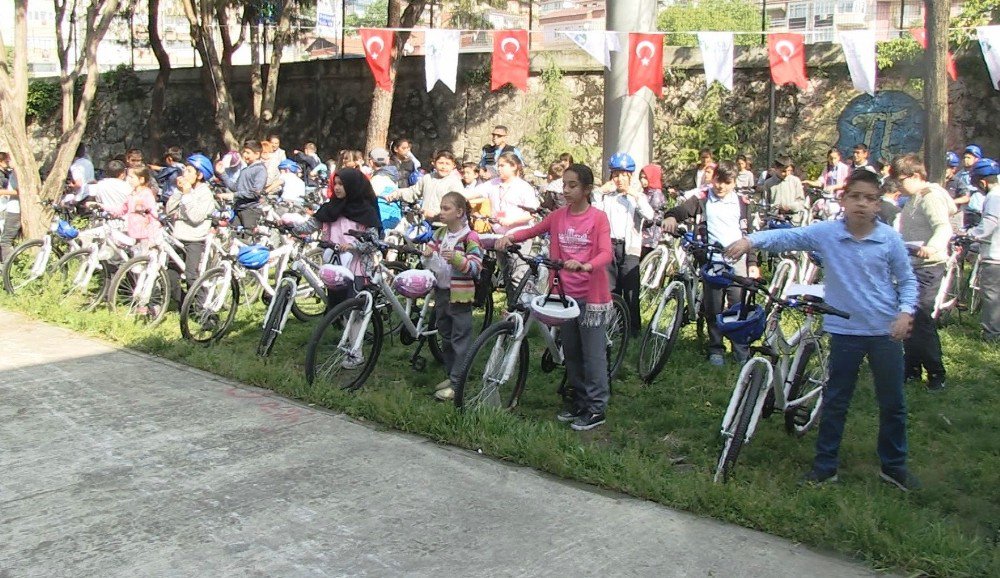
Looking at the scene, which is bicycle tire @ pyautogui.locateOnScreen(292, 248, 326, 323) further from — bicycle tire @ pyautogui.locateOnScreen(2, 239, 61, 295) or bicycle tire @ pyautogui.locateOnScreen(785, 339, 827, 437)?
bicycle tire @ pyautogui.locateOnScreen(785, 339, 827, 437)

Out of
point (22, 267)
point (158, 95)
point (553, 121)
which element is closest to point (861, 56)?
point (553, 121)

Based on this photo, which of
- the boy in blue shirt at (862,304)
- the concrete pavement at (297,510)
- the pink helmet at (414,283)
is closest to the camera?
the concrete pavement at (297,510)

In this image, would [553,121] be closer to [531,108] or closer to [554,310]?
[531,108]

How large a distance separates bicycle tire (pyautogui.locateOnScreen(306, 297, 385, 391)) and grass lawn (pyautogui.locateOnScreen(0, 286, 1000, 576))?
18 centimetres

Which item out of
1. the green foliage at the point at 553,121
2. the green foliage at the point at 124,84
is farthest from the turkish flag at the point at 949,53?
the green foliage at the point at 124,84

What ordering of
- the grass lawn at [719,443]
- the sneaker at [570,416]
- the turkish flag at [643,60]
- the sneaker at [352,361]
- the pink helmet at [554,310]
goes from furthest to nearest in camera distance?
the turkish flag at [643,60], the sneaker at [352,361], the sneaker at [570,416], the pink helmet at [554,310], the grass lawn at [719,443]

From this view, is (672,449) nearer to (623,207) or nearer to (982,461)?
(982,461)

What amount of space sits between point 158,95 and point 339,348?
18.5m

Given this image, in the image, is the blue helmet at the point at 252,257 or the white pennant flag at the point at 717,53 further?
the white pennant flag at the point at 717,53

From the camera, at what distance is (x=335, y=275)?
24.3ft

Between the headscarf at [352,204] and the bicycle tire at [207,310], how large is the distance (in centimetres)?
107

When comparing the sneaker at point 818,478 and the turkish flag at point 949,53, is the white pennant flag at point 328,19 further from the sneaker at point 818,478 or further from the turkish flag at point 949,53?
the sneaker at point 818,478

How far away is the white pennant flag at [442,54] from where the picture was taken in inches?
554

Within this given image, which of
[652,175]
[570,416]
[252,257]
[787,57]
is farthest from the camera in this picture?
[787,57]
